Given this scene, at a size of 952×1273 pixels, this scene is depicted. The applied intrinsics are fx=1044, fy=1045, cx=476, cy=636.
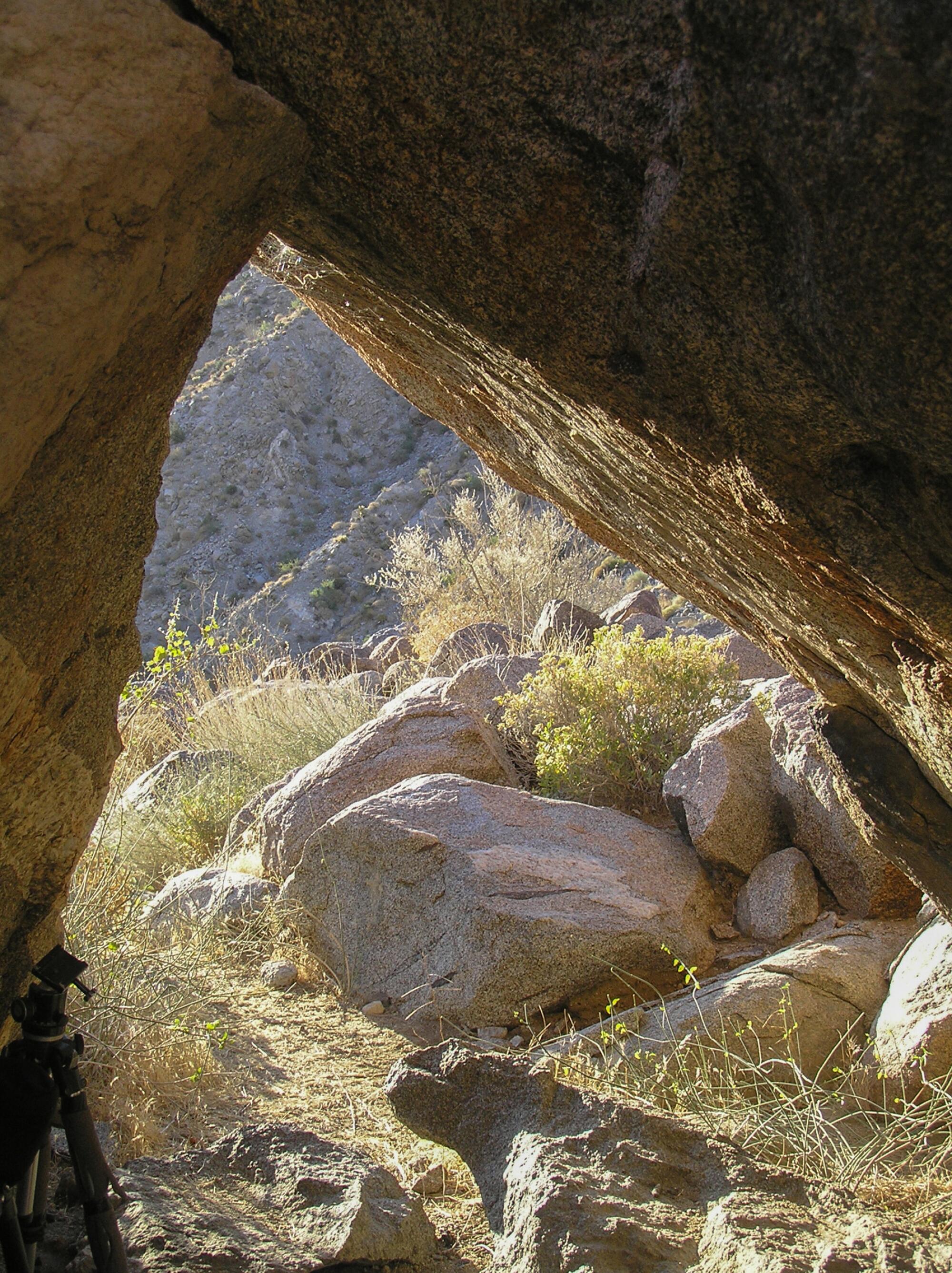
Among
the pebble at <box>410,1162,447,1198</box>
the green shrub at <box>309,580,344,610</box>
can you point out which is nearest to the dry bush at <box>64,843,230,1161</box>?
the pebble at <box>410,1162,447,1198</box>

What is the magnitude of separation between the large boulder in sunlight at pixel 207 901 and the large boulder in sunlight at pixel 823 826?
257 centimetres

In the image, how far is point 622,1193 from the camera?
229cm

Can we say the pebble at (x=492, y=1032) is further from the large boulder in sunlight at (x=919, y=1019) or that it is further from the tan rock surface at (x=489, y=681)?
the tan rock surface at (x=489, y=681)

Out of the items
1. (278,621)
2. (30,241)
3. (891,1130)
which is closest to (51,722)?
(30,241)

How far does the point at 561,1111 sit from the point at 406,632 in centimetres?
1121

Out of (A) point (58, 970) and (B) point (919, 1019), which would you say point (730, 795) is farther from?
(A) point (58, 970)

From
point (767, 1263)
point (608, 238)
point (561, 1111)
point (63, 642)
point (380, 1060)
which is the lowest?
point (380, 1060)

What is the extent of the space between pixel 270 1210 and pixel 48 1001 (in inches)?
36.5

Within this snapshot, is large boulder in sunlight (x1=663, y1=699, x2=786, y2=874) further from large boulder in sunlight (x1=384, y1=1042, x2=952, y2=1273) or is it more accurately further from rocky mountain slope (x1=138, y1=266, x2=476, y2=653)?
rocky mountain slope (x1=138, y1=266, x2=476, y2=653)

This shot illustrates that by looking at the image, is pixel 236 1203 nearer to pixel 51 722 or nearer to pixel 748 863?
pixel 51 722

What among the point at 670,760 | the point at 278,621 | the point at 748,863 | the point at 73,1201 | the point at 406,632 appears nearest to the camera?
the point at 73,1201

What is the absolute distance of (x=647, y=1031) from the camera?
12.0 feet

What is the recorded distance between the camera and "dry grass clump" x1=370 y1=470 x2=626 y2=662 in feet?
38.5

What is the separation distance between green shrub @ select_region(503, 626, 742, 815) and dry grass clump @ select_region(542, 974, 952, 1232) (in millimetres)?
2129
